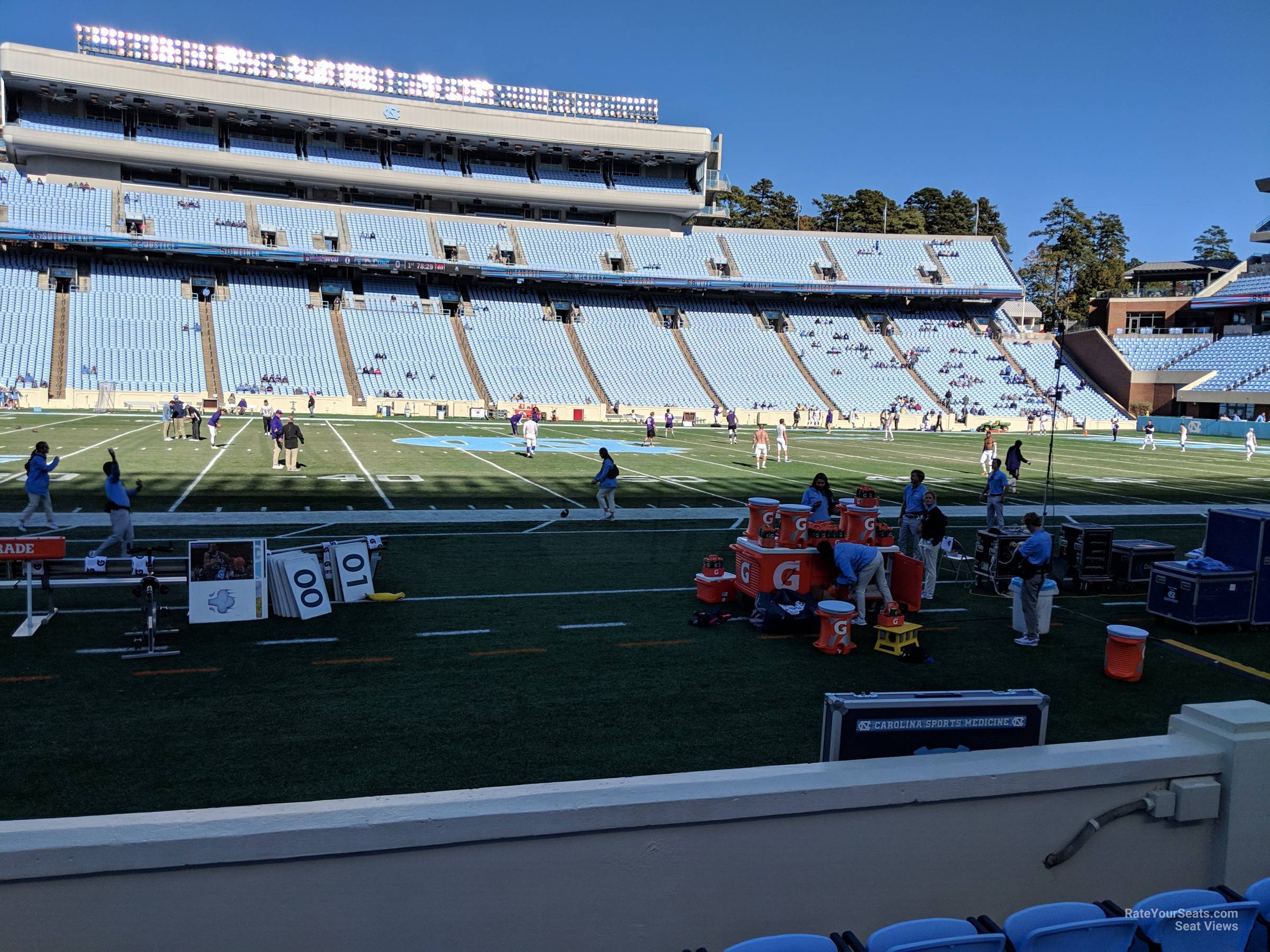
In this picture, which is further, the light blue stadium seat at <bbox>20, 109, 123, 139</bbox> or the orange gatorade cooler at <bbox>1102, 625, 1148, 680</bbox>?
the light blue stadium seat at <bbox>20, 109, 123, 139</bbox>

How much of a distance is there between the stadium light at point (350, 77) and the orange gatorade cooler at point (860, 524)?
214 feet

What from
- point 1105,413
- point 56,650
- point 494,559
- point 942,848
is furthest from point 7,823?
point 1105,413

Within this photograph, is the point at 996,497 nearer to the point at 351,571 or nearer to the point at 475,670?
the point at 475,670

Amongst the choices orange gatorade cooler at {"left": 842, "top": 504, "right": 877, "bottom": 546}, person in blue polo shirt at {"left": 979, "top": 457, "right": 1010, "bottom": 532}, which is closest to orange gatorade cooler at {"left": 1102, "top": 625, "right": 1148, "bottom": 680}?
orange gatorade cooler at {"left": 842, "top": 504, "right": 877, "bottom": 546}

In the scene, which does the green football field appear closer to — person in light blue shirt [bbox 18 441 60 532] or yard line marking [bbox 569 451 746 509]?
person in light blue shirt [bbox 18 441 60 532]

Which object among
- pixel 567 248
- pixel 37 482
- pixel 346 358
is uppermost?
pixel 567 248

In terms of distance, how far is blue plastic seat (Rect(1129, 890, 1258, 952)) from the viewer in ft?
12.2

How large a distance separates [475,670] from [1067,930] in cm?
709

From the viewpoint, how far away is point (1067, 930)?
3.55 meters

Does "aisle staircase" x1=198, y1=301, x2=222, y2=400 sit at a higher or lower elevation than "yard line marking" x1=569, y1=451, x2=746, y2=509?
higher

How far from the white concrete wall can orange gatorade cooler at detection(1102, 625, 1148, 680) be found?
5.47m

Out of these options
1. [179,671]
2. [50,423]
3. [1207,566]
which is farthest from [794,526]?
[50,423]

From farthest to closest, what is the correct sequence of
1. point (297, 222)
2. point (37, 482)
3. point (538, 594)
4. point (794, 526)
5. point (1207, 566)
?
point (297, 222) < point (37, 482) < point (538, 594) < point (1207, 566) < point (794, 526)

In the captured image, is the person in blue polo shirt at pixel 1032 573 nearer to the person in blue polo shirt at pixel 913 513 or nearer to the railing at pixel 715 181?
the person in blue polo shirt at pixel 913 513
